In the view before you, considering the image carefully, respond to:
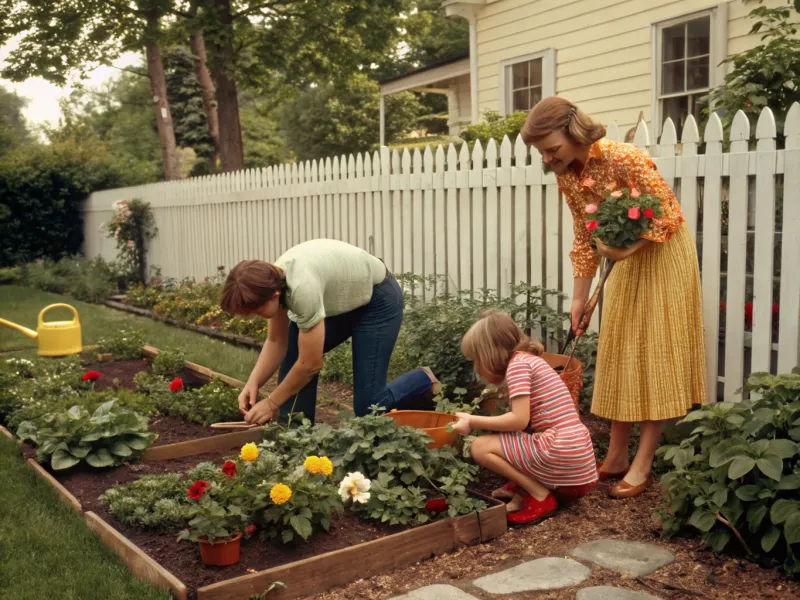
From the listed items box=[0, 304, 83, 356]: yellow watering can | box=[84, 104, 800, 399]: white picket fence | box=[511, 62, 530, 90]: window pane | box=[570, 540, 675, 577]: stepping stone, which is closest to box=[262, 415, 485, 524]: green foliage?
box=[570, 540, 675, 577]: stepping stone

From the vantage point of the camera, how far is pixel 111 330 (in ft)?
30.1

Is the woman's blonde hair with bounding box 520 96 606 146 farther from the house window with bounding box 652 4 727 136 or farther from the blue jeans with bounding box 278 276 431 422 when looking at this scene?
the house window with bounding box 652 4 727 136

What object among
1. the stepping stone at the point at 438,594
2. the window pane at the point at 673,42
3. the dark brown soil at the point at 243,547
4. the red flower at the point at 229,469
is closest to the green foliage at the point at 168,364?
the dark brown soil at the point at 243,547

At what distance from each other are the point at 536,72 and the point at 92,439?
8.89 metres

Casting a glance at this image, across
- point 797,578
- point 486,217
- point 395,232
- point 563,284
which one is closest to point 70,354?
point 395,232

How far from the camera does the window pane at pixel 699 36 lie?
8.97 meters

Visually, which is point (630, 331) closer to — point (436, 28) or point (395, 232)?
point (395, 232)

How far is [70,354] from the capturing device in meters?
6.64

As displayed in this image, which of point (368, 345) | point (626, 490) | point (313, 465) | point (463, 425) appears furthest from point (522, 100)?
point (313, 465)

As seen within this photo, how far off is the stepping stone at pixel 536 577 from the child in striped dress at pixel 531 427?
0.47 meters

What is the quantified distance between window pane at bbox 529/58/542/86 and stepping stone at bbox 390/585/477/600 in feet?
31.2

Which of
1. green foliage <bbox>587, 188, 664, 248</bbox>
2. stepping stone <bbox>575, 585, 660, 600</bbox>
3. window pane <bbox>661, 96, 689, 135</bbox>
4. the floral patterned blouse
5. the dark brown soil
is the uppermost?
window pane <bbox>661, 96, 689, 135</bbox>

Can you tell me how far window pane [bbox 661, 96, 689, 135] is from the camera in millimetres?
9266

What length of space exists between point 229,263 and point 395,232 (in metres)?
4.54
